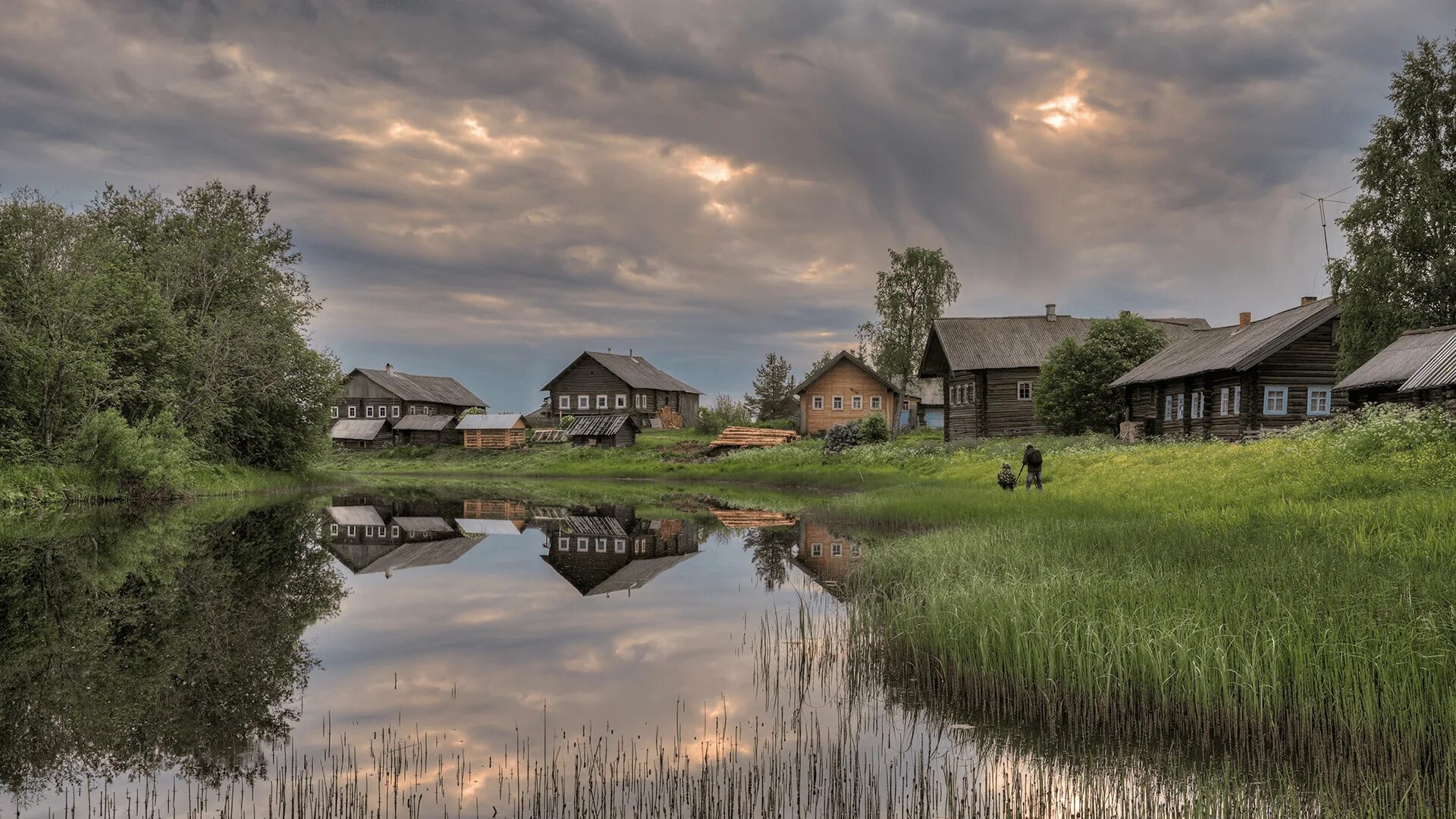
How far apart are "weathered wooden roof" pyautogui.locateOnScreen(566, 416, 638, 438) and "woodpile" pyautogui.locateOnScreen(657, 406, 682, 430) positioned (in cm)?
973

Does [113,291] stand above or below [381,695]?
above

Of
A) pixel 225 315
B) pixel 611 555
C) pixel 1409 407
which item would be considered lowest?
pixel 611 555

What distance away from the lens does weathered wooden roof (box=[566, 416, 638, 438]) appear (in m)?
67.2

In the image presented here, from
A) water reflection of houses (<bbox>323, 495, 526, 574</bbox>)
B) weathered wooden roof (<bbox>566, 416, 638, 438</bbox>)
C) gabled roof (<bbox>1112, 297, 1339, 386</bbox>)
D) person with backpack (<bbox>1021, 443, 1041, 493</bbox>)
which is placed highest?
gabled roof (<bbox>1112, 297, 1339, 386</bbox>)

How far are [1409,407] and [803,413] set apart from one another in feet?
141

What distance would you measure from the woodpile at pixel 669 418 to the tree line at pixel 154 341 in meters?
37.7

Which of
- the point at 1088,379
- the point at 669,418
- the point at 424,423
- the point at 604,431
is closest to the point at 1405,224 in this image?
the point at 1088,379

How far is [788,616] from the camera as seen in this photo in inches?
501

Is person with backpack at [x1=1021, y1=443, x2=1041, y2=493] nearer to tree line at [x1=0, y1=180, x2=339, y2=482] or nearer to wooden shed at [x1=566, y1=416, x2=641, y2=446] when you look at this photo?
tree line at [x1=0, y1=180, x2=339, y2=482]

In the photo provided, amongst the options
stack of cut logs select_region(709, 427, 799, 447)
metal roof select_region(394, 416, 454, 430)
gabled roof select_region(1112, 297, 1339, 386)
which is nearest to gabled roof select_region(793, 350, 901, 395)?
stack of cut logs select_region(709, 427, 799, 447)

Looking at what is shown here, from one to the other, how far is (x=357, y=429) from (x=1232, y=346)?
69.2 m

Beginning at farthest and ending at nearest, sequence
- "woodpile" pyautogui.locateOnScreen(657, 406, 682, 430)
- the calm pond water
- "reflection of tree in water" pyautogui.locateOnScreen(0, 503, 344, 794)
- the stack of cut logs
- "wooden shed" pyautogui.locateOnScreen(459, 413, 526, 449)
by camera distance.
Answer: "woodpile" pyautogui.locateOnScreen(657, 406, 682, 430) < "wooden shed" pyautogui.locateOnScreen(459, 413, 526, 449) < the stack of cut logs < "reflection of tree in water" pyautogui.locateOnScreen(0, 503, 344, 794) < the calm pond water

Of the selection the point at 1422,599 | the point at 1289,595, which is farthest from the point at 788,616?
the point at 1422,599

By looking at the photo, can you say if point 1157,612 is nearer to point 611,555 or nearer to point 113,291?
point 611,555
